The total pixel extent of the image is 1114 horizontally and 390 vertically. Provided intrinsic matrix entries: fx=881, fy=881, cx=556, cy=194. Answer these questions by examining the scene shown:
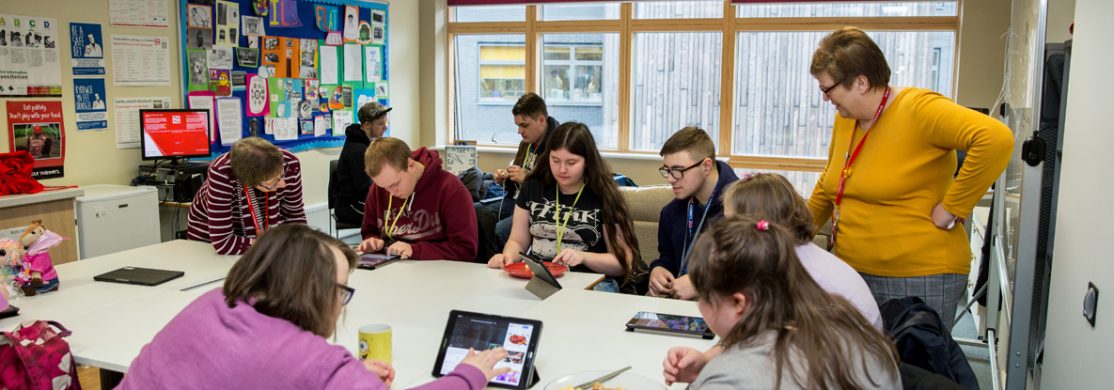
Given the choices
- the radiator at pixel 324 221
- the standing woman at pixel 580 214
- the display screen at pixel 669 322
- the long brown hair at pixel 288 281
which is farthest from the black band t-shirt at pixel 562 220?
the radiator at pixel 324 221

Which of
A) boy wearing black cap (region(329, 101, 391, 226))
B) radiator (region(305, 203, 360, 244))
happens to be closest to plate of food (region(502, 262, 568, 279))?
boy wearing black cap (region(329, 101, 391, 226))

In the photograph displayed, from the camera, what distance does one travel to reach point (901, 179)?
246 centimetres

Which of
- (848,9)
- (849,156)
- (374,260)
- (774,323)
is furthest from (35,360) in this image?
(848,9)

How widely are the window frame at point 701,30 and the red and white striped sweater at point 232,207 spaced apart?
14.7 ft

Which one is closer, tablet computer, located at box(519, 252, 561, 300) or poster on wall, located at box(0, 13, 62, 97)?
tablet computer, located at box(519, 252, 561, 300)

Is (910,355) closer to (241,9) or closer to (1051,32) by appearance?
(1051,32)

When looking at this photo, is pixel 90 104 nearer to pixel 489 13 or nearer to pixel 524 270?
pixel 524 270

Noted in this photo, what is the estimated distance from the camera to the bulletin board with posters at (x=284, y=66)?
5.95 metres

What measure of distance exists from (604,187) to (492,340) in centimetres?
137

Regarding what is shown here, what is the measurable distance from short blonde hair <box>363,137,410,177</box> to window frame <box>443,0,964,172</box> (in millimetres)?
4575

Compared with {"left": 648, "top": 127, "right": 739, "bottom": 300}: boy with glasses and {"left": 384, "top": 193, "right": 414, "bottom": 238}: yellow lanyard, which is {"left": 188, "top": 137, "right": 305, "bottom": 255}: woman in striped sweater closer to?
{"left": 384, "top": 193, "right": 414, "bottom": 238}: yellow lanyard

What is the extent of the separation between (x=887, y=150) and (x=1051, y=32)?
0.89 m

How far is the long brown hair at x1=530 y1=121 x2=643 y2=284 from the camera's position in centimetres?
327

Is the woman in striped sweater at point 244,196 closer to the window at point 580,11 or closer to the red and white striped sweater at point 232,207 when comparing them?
the red and white striped sweater at point 232,207
